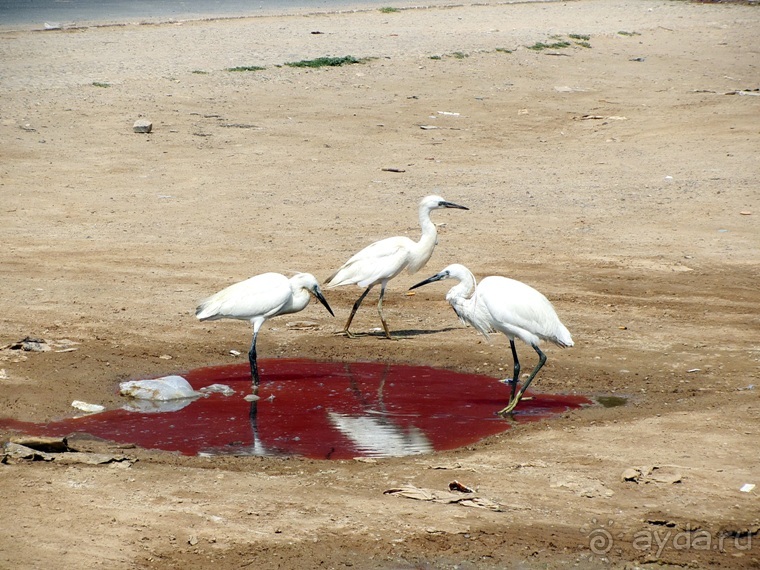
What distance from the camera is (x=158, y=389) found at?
8586 millimetres

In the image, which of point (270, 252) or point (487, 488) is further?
point (270, 252)

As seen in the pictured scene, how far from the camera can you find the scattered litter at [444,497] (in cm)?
632

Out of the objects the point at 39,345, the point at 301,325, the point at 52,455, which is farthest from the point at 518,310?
the point at 39,345

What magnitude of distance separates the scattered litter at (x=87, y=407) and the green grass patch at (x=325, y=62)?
13171mm

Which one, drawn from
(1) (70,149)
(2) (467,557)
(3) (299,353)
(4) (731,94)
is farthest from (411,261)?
(4) (731,94)

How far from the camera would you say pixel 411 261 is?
10695 millimetres

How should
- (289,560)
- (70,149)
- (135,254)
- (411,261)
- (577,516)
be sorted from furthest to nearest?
1. (70,149)
2. (135,254)
3. (411,261)
4. (577,516)
5. (289,560)

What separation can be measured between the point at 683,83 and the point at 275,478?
1611cm

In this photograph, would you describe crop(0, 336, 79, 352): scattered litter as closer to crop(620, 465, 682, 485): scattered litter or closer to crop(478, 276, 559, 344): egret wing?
crop(478, 276, 559, 344): egret wing

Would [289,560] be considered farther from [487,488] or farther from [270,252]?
[270,252]

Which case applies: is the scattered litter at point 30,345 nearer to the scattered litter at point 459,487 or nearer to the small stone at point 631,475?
the scattered litter at point 459,487

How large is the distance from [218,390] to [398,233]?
15.7 feet

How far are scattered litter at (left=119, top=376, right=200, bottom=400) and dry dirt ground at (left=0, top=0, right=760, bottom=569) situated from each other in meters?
0.20

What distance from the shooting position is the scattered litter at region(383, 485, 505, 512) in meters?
6.32
